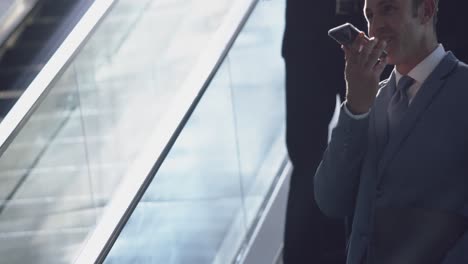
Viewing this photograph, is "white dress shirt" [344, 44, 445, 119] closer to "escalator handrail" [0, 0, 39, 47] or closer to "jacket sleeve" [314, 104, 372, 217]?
"jacket sleeve" [314, 104, 372, 217]

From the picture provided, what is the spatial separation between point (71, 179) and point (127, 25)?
1383 millimetres

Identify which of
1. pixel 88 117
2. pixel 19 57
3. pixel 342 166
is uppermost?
pixel 342 166

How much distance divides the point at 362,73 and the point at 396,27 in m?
0.17

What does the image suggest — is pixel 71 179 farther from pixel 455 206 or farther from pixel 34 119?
pixel 455 206

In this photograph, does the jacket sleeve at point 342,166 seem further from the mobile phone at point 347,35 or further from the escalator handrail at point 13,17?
the escalator handrail at point 13,17

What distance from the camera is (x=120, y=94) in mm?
6336

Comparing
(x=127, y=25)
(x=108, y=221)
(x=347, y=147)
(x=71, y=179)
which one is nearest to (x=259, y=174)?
(x=71, y=179)

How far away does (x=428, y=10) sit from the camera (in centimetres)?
243

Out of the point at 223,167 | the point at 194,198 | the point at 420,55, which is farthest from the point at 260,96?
the point at 420,55

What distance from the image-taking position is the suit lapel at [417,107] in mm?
2312

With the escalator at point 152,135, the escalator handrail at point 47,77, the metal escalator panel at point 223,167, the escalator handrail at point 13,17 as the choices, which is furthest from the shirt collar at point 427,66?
the escalator handrail at point 13,17

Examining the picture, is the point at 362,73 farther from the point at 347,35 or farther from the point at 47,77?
the point at 47,77

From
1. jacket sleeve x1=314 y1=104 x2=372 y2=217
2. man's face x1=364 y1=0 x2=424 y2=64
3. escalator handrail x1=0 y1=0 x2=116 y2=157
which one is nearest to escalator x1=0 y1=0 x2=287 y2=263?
escalator handrail x1=0 y1=0 x2=116 y2=157

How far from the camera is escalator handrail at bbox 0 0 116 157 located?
13.9 ft
